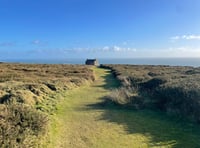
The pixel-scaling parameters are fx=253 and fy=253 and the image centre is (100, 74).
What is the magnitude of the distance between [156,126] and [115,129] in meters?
1.82

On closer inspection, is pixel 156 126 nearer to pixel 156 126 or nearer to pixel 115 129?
pixel 156 126

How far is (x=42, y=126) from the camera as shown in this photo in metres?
8.17

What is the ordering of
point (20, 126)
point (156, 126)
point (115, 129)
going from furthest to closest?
point (156, 126) → point (115, 129) → point (20, 126)

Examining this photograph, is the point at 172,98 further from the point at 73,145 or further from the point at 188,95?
the point at 73,145

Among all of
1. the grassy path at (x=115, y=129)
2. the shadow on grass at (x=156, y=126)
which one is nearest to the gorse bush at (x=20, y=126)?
the grassy path at (x=115, y=129)

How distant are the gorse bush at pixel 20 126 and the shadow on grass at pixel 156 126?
352 cm

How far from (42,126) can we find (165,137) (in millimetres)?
4377

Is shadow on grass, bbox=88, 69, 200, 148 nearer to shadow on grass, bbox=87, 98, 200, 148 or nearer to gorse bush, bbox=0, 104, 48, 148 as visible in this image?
shadow on grass, bbox=87, 98, 200, 148

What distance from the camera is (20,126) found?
7582 millimetres

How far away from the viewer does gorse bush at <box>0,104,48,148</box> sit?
678cm

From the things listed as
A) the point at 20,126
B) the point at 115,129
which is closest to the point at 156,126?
the point at 115,129

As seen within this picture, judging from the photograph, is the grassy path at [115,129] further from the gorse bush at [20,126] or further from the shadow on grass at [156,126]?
the gorse bush at [20,126]

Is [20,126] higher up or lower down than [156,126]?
higher up

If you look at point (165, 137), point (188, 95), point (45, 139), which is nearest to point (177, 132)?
point (165, 137)
